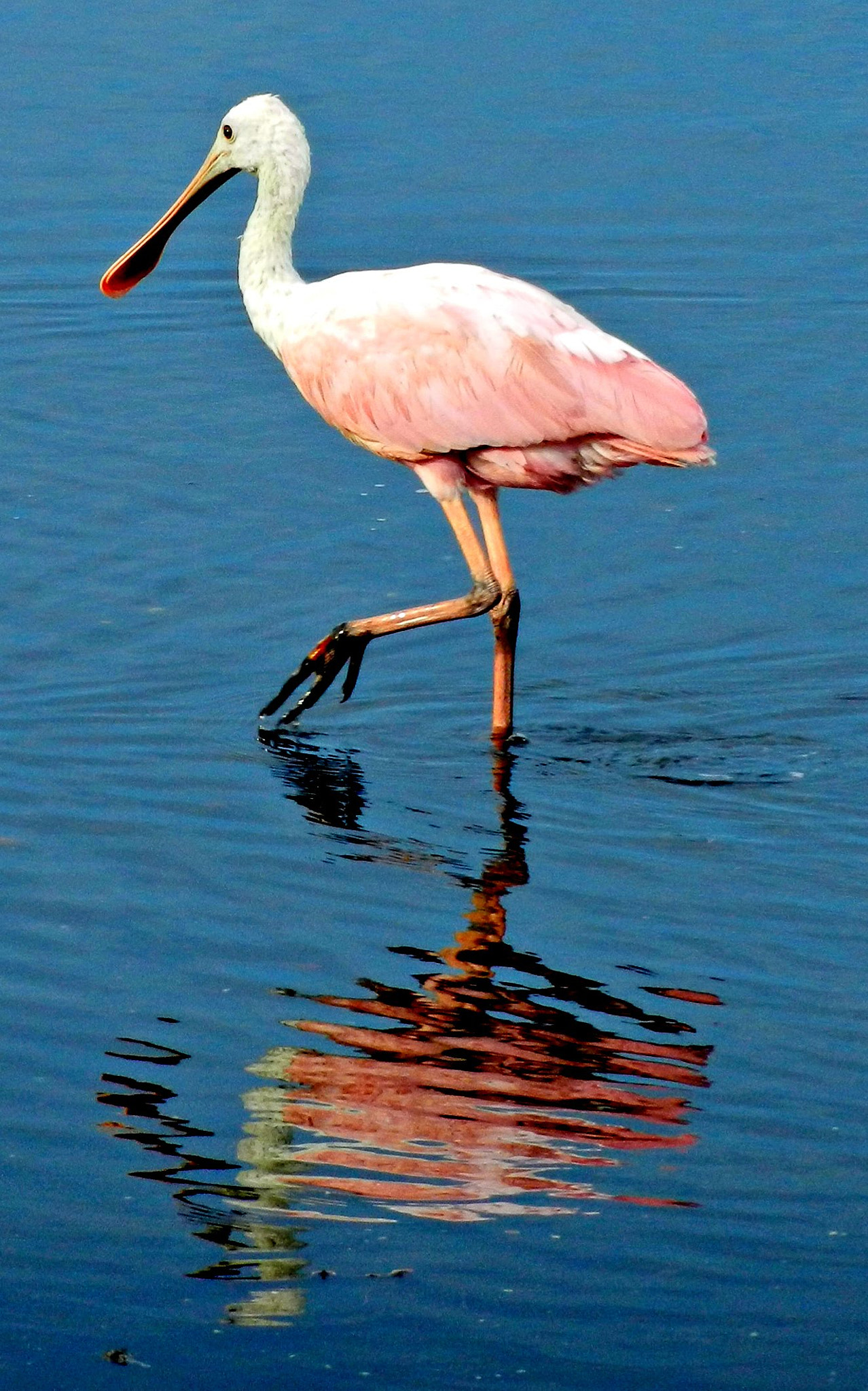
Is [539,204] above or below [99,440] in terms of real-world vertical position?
above

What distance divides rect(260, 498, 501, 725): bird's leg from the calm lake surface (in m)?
0.13

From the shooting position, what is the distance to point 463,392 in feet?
27.5

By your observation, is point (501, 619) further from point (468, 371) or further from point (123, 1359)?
point (123, 1359)

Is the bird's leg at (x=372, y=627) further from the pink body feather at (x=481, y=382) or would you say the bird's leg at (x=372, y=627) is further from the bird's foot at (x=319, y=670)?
the pink body feather at (x=481, y=382)

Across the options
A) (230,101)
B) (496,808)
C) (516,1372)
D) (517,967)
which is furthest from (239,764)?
(230,101)

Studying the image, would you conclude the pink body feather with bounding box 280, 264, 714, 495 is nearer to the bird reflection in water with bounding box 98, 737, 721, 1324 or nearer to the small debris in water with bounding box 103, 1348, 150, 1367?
the bird reflection in water with bounding box 98, 737, 721, 1324

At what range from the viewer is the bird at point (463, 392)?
26.8ft

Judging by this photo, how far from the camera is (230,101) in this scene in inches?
623

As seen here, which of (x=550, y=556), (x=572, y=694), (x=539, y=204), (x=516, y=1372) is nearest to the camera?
(x=516, y=1372)

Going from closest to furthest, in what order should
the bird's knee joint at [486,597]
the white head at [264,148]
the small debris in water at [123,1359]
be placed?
1. the small debris in water at [123,1359]
2. the bird's knee joint at [486,597]
3. the white head at [264,148]

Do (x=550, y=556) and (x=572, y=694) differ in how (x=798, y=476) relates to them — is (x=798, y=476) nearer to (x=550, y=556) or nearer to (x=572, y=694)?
(x=550, y=556)

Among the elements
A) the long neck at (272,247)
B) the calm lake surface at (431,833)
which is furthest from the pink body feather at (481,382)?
the calm lake surface at (431,833)

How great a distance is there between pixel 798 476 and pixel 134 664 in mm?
3528

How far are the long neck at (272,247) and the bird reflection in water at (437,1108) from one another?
115 inches
